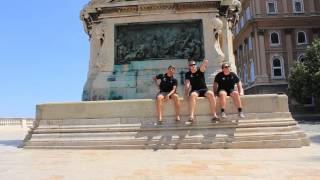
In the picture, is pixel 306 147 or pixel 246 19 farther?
pixel 246 19

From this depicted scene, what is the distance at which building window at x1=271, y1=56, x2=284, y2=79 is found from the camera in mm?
59062

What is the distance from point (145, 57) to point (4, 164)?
20.3 feet

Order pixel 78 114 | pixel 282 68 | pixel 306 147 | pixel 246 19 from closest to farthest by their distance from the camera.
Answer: pixel 306 147 → pixel 78 114 → pixel 282 68 → pixel 246 19

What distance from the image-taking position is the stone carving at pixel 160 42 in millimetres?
12320

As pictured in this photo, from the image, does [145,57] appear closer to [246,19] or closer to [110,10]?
[110,10]

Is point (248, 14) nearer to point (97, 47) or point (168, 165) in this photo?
point (97, 47)

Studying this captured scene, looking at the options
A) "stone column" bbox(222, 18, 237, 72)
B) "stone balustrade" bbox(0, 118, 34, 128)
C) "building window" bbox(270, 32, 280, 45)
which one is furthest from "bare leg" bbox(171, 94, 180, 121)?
"building window" bbox(270, 32, 280, 45)

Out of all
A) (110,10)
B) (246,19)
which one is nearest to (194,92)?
(110,10)

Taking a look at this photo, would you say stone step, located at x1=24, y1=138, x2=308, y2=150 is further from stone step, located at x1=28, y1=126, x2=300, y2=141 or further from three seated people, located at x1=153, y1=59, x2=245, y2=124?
three seated people, located at x1=153, y1=59, x2=245, y2=124

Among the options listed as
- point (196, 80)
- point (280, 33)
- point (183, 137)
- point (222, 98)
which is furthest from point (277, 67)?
point (183, 137)

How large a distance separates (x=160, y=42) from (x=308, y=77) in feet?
122

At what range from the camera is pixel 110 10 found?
12555mm

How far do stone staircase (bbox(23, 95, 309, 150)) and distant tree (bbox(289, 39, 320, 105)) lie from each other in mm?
37260

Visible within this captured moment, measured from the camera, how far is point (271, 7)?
60688 millimetres
